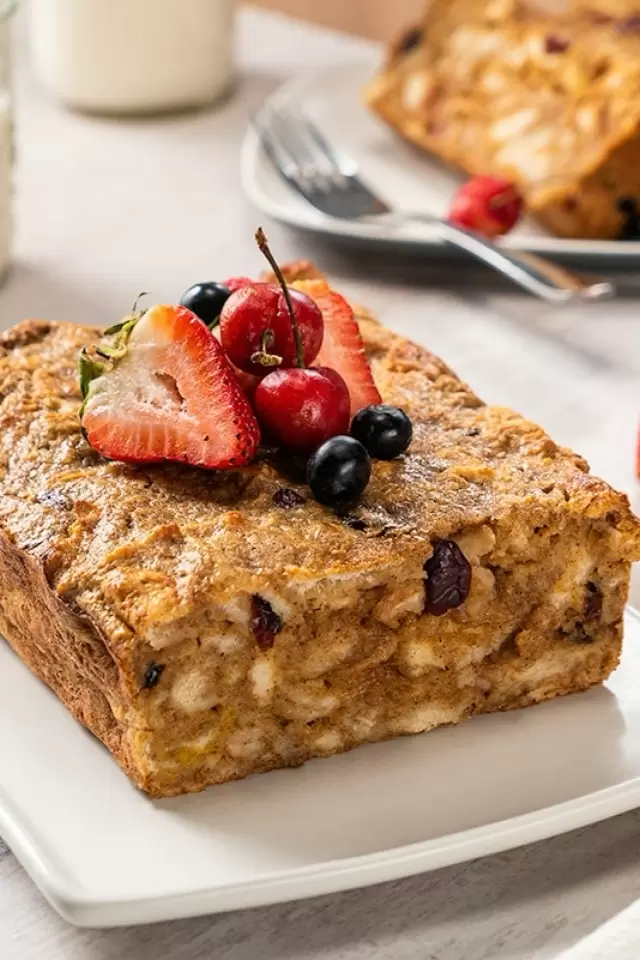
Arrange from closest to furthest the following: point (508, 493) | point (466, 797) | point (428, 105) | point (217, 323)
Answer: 1. point (466, 797)
2. point (508, 493)
3. point (217, 323)
4. point (428, 105)

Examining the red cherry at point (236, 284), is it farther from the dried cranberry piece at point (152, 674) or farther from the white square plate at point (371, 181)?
the white square plate at point (371, 181)

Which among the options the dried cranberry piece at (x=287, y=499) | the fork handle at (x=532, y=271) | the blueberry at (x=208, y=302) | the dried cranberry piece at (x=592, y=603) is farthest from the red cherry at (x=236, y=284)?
the fork handle at (x=532, y=271)

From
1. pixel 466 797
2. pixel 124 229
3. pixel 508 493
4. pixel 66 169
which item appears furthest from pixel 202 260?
pixel 466 797

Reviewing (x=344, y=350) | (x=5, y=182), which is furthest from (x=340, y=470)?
(x=5, y=182)

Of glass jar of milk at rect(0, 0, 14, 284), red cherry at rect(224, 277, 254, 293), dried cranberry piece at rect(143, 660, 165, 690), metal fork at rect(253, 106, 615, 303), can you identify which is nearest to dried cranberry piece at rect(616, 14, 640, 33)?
metal fork at rect(253, 106, 615, 303)

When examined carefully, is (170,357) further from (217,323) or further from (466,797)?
(466,797)
